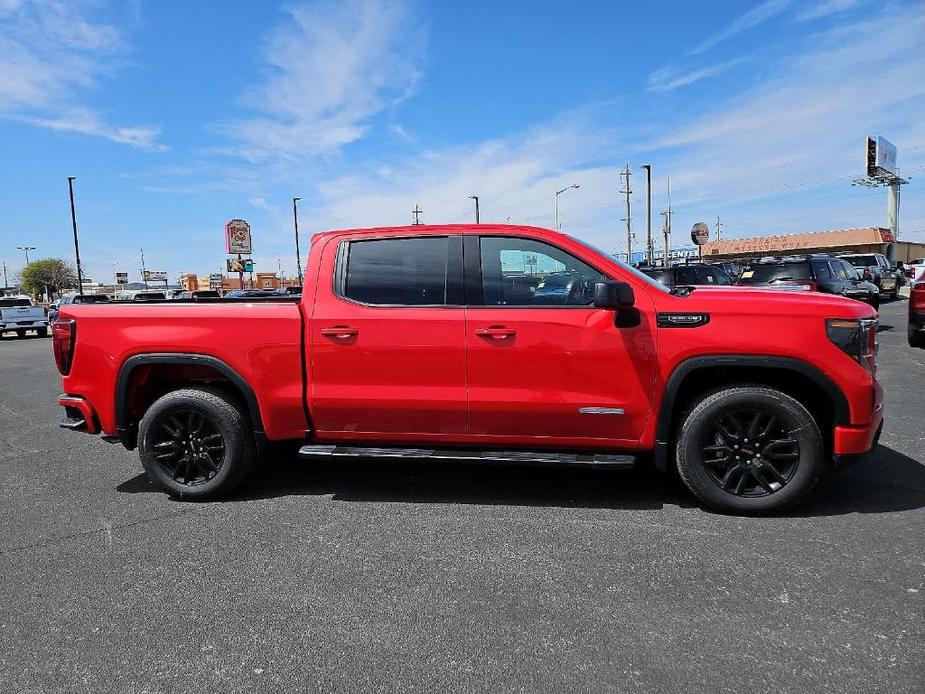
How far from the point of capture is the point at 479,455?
13.4ft

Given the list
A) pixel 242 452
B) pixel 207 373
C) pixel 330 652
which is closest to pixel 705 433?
pixel 330 652

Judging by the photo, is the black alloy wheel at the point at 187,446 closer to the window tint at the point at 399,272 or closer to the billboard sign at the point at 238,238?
the window tint at the point at 399,272

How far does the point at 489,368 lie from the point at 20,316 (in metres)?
27.5

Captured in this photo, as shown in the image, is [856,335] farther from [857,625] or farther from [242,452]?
[242,452]

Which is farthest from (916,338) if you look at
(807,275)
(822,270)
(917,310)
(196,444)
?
(196,444)

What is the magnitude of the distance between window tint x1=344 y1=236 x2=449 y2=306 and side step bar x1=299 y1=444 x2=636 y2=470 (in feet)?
3.27

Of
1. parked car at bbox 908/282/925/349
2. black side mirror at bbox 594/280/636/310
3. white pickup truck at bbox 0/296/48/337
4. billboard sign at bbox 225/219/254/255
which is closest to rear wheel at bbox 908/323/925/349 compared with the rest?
parked car at bbox 908/282/925/349

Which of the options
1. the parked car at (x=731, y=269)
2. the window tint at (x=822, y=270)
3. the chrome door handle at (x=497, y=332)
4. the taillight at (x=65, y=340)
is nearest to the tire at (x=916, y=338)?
the window tint at (x=822, y=270)

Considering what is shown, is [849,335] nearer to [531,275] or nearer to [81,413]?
[531,275]

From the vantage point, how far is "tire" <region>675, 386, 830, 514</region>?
3792 millimetres

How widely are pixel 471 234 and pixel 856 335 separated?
2453 mm

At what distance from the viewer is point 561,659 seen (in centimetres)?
252

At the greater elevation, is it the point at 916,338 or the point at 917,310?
the point at 917,310

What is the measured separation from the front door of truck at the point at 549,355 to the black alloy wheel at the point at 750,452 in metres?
0.49
